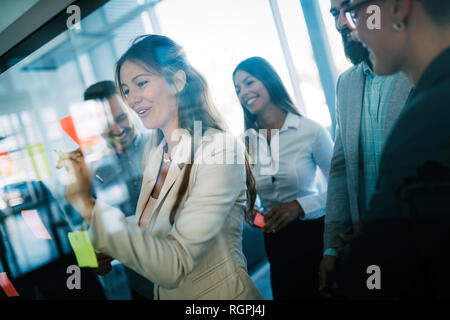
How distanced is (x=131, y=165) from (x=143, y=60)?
330 mm

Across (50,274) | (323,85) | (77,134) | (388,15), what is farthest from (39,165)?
(388,15)

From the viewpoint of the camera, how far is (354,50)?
0.63 metres

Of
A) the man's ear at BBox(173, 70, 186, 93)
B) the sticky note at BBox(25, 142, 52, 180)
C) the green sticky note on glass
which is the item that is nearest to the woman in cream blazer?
the man's ear at BBox(173, 70, 186, 93)

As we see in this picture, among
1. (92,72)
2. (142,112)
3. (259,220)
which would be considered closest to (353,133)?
(259,220)

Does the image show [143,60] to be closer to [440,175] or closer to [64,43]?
[64,43]

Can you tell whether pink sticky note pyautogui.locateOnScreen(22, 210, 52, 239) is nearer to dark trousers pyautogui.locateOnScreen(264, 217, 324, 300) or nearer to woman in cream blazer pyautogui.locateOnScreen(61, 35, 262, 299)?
woman in cream blazer pyautogui.locateOnScreen(61, 35, 262, 299)

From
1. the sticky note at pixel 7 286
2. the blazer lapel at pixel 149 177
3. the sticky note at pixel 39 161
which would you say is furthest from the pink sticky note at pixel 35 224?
the blazer lapel at pixel 149 177

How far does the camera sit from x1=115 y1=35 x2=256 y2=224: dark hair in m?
0.82

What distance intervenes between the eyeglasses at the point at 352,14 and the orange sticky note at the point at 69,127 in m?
0.89

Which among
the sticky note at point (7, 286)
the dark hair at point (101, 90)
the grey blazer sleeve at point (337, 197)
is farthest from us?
the sticky note at point (7, 286)

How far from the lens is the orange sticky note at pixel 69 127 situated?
3.27ft

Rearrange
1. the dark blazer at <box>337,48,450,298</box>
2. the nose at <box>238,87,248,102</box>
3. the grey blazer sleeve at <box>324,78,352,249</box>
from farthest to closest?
the nose at <box>238,87,248,102</box>, the grey blazer sleeve at <box>324,78,352,249</box>, the dark blazer at <box>337,48,450,298</box>

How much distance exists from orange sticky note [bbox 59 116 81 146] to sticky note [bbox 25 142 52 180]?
0.45 feet

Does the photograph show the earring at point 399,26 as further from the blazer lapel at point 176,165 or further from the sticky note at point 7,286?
the sticky note at point 7,286
